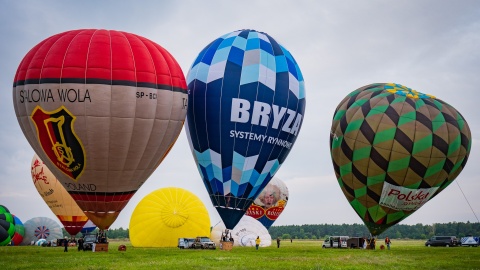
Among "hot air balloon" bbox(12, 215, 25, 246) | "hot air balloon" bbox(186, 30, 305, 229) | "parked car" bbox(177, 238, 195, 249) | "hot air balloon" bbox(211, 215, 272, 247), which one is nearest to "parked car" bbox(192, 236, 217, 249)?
"parked car" bbox(177, 238, 195, 249)

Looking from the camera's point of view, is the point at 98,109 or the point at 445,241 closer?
the point at 98,109

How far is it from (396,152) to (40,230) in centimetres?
4458

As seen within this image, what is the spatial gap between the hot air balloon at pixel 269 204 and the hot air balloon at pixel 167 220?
11505mm

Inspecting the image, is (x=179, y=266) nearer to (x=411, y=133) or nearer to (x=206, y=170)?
(x=206, y=170)

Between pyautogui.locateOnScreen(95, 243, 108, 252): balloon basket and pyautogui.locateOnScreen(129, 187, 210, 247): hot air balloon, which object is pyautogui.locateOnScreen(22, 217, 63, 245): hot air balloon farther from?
pyautogui.locateOnScreen(95, 243, 108, 252): balloon basket

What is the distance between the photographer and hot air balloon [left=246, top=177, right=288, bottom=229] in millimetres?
52594

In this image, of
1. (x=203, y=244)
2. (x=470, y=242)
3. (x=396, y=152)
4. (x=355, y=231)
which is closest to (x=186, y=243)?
(x=203, y=244)

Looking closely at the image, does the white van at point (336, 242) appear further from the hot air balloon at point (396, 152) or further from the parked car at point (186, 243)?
the parked car at point (186, 243)

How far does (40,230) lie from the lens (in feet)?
202

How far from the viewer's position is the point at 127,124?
25359 mm

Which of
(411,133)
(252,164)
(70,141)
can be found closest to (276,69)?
(252,164)

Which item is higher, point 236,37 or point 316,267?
point 236,37

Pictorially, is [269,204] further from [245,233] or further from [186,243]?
[186,243]

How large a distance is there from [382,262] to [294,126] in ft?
35.0
